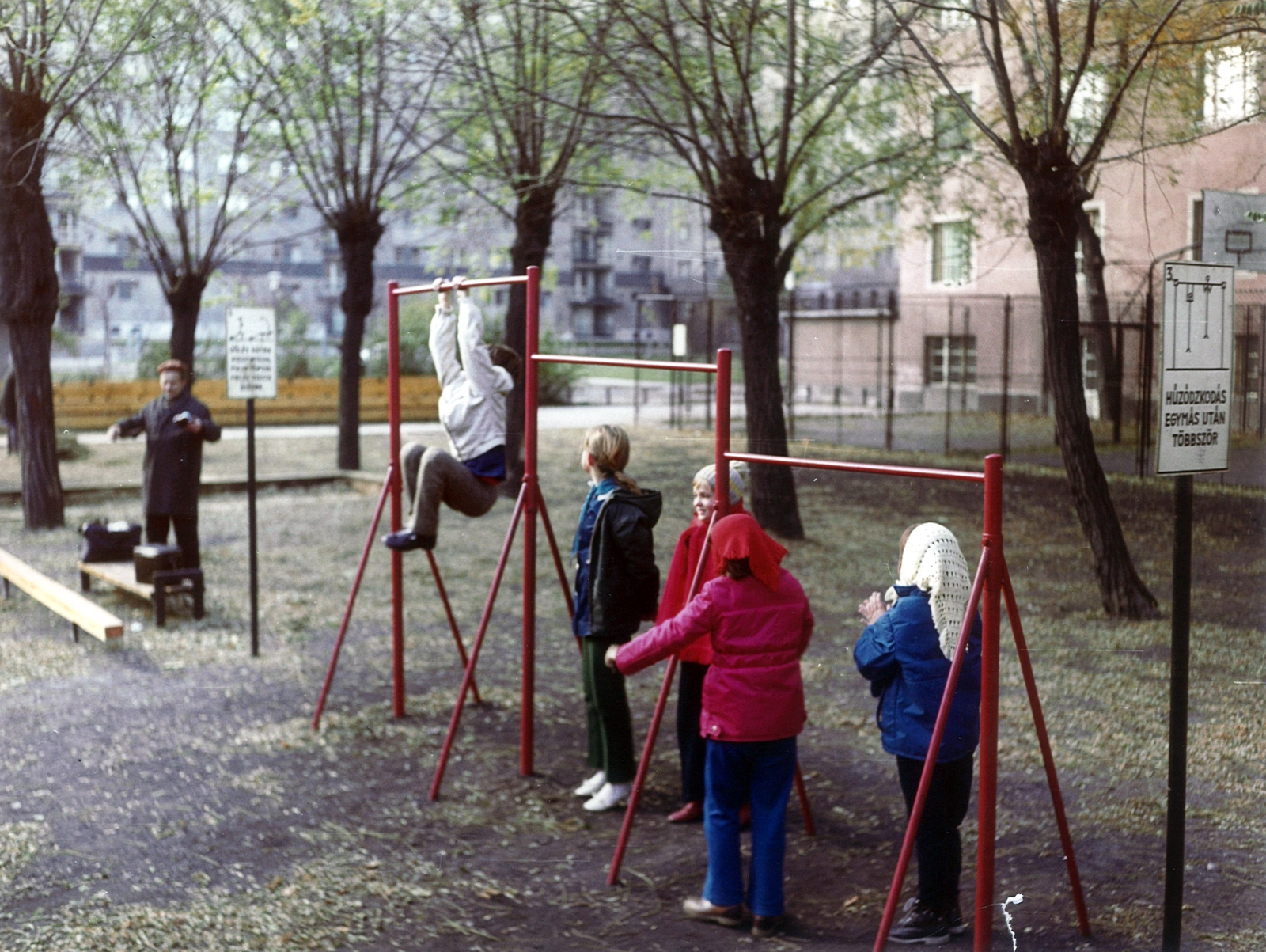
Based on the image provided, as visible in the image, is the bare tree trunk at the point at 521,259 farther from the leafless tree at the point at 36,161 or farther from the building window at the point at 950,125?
the leafless tree at the point at 36,161

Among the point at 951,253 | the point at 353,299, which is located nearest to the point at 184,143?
the point at 353,299

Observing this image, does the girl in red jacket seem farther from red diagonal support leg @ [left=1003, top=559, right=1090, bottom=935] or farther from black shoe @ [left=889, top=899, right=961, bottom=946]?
red diagonal support leg @ [left=1003, top=559, right=1090, bottom=935]

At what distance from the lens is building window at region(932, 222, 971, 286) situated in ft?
30.1

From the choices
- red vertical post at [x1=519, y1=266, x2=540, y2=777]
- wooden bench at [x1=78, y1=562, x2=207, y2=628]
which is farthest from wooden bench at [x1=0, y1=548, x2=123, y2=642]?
red vertical post at [x1=519, y1=266, x2=540, y2=777]

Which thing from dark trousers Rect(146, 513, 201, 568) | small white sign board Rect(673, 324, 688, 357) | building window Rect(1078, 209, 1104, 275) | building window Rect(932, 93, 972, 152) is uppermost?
building window Rect(932, 93, 972, 152)

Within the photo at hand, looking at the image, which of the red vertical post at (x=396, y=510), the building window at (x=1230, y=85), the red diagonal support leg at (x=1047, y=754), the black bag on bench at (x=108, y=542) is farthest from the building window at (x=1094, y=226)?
→ the black bag on bench at (x=108, y=542)

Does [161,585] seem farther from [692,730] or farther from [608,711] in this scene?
[692,730]

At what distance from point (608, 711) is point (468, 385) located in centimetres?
189

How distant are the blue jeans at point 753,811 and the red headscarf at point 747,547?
58 cm

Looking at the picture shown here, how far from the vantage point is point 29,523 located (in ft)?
46.6

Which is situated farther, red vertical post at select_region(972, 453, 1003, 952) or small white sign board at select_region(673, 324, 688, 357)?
small white sign board at select_region(673, 324, 688, 357)

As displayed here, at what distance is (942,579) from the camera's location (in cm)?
417

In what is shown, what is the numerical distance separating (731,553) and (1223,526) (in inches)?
151

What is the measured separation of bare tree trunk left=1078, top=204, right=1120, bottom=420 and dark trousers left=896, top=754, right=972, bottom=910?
2899 mm
